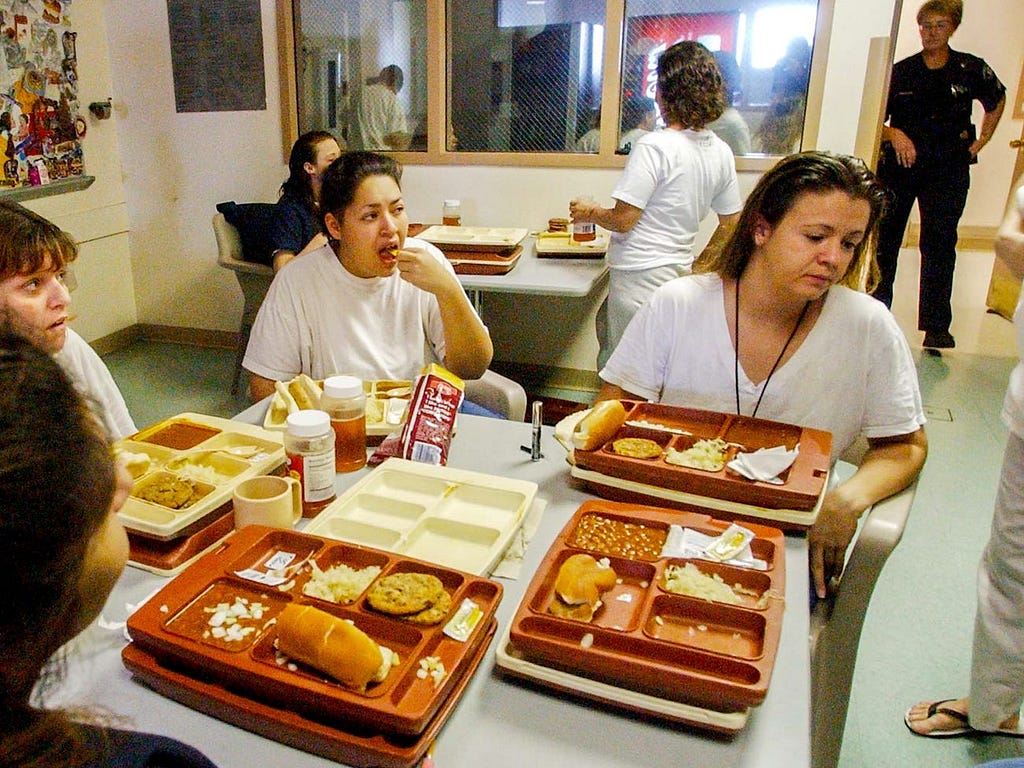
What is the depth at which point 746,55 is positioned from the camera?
3.47 meters

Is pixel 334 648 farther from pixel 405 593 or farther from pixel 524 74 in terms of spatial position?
pixel 524 74

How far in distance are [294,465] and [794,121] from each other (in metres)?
3.00

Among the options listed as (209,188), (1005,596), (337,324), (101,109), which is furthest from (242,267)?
(1005,596)

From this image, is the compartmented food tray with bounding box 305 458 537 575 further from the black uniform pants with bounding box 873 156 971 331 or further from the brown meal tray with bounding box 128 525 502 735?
the black uniform pants with bounding box 873 156 971 331

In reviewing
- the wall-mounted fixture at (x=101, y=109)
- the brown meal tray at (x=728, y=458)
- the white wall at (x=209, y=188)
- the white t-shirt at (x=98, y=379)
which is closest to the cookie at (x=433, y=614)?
the brown meal tray at (x=728, y=458)

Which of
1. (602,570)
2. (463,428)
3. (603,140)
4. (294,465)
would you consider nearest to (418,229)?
(603,140)

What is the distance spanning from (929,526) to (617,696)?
2.32 m

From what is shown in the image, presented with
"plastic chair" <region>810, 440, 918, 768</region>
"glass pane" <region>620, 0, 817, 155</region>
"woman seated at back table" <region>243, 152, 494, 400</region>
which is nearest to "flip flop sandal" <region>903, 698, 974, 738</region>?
"plastic chair" <region>810, 440, 918, 768</region>

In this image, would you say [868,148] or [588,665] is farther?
[868,148]

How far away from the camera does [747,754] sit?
0.84m

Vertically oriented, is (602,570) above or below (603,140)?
below

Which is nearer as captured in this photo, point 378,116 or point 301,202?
point 301,202

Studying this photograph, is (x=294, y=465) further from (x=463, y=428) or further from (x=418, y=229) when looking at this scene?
(x=418, y=229)

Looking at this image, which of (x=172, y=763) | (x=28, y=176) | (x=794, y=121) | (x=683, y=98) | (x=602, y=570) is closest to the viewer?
(x=172, y=763)
